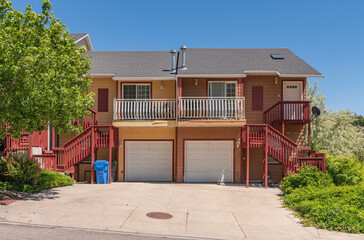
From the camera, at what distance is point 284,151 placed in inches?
586

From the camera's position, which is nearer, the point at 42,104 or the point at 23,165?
the point at 42,104

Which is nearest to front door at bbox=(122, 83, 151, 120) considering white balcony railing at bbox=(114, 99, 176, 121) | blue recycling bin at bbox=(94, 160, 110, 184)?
white balcony railing at bbox=(114, 99, 176, 121)

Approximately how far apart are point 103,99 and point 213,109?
6.35 meters

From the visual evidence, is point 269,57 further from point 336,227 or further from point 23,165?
point 23,165

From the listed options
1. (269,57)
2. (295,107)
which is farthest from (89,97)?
(269,57)

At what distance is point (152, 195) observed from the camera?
12477 millimetres

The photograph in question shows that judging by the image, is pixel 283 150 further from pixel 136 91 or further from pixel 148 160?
pixel 136 91

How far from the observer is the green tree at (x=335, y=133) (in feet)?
94.5

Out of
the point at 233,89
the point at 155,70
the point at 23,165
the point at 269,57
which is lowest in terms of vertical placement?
the point at 23,165

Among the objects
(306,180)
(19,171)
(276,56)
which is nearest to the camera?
(19,171)

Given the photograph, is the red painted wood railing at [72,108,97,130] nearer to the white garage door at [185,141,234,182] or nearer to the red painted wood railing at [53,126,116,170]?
the red painted wood railing at [53,126,116,170]

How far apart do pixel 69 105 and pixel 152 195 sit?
4886 millimetres

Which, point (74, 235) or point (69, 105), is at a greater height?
point (69, 105)

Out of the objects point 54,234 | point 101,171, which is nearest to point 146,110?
point 101,171
